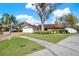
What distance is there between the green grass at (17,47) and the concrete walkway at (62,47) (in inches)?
2.7

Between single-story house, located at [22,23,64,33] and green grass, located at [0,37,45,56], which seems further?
single-story house, located at [22,23,64,33]

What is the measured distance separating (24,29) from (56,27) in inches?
17.1

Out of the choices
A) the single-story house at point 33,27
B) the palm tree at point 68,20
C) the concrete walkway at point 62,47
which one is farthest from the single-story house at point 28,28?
the palm tree at point 68,20

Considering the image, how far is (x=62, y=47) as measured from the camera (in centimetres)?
319

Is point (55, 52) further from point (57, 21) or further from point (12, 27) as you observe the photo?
point (12, 27)

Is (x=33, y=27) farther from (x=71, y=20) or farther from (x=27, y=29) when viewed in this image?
(x=71, y=20)

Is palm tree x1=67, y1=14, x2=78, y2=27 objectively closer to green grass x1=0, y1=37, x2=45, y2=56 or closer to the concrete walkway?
the concrete walkway

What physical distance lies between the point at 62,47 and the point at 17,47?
589mm

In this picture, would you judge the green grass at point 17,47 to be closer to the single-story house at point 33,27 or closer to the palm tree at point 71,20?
the single-story house at point 33,27

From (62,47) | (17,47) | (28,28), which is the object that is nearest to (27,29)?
(28,28)

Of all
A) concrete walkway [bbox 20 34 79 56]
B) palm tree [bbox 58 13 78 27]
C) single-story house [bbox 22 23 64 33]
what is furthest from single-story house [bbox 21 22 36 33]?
palm tree [bbox 58 13 78 27]

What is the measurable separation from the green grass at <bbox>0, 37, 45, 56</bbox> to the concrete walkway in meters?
0.07

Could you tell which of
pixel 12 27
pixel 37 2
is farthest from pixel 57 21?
pixel 12 27

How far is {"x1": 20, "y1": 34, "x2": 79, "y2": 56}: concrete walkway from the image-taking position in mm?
3133
